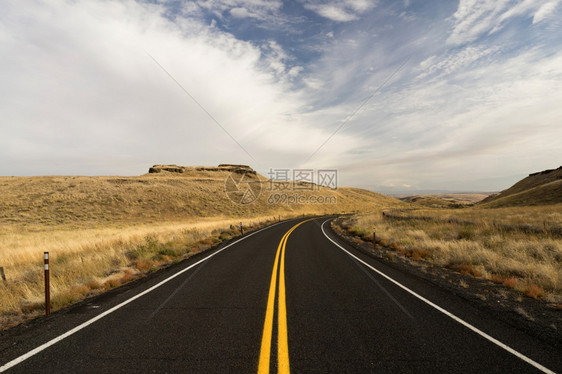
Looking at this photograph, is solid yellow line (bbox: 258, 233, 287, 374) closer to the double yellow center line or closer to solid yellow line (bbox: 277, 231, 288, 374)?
the double yellow center line

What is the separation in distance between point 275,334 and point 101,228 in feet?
101

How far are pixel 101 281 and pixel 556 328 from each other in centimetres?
1079

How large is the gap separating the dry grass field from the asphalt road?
6.52 feet

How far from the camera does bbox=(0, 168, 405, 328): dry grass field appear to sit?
25.0 ft

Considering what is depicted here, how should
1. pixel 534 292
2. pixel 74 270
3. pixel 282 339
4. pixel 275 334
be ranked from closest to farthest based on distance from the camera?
pixel 282 339 < pixel 275 334 < pixel 534 292 < pixel 74 270

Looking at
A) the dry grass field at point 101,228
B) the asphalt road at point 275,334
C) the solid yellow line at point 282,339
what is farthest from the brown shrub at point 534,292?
the dry grass field at point 101,228

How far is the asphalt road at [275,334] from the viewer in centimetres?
346

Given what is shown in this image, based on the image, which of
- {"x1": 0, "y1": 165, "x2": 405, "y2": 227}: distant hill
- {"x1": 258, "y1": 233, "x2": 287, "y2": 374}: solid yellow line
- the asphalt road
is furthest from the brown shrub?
{"x1": 0, "y1": 165, "x2": 405, "y2": 227}: distant hill

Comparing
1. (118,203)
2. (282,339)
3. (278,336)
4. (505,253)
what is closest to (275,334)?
(278,336)

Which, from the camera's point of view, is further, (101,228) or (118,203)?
(118,203)

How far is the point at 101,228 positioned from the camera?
2791 cm

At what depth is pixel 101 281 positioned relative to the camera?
7.75 m

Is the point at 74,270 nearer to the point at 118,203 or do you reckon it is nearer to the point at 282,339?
the point at 282,339

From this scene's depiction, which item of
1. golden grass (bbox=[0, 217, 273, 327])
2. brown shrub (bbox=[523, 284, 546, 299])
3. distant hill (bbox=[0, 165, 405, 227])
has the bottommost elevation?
brown shrub (bbox=[523, 284, 546, 299])
